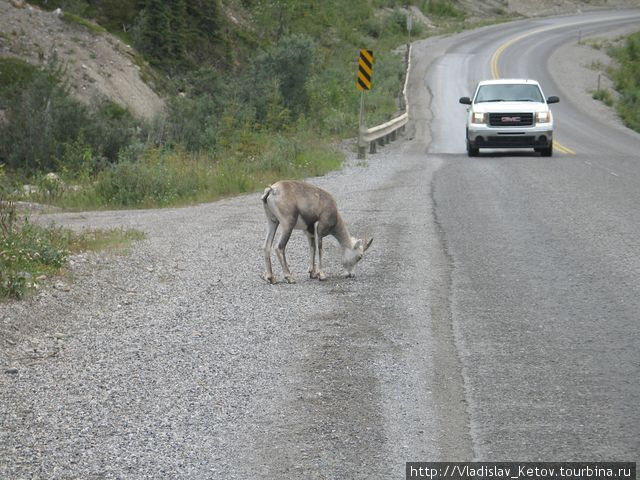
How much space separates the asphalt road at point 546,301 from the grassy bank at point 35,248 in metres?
4.20

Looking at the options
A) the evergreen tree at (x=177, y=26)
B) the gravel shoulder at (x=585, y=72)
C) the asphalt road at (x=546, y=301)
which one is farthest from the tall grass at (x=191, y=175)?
the gravel shoulder at (x=585, y=72)

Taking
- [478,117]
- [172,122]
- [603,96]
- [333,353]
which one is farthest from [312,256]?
[603,96]

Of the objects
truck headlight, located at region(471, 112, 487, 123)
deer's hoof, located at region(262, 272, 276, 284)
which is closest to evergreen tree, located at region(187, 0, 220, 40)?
truck headlight, located at region(471, 112, 487, 123)

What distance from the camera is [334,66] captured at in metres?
53.3

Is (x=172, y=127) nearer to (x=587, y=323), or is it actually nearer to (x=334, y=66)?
(x=587, y=323)

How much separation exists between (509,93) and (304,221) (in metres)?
17.9

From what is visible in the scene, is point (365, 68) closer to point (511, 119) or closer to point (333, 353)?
point (511, 119)

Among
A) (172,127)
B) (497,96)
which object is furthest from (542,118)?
(172,127)

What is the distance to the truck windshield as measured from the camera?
89.4 ft

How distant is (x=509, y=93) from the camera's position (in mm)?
27500

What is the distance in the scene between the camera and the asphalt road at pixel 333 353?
19.6 ft

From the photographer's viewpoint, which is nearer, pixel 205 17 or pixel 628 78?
pixel 205 17

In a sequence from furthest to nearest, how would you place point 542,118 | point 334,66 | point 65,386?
point 334,66 < point 542,118 < point 65,386

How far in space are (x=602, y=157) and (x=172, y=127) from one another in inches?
474
